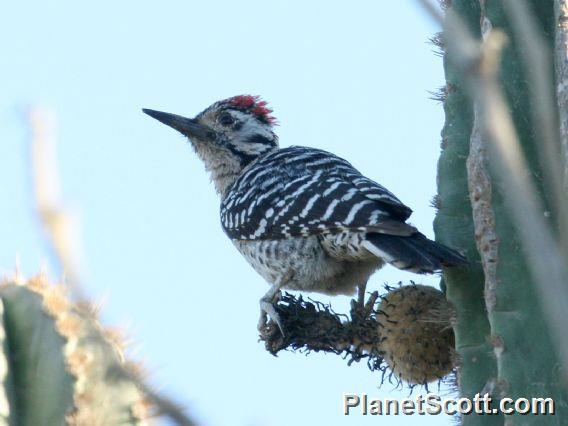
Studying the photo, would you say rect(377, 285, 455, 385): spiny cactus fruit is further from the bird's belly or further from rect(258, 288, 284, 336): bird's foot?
the bird's belly

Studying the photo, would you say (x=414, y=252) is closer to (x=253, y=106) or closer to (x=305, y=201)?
(x=305, y=201)

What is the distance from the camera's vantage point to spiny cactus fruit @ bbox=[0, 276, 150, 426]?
8.87 feet

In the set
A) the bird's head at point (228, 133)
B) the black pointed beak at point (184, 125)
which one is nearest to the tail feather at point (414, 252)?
the bird's head at point (228, 133)

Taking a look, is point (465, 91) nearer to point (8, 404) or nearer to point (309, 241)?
point (309, 241)

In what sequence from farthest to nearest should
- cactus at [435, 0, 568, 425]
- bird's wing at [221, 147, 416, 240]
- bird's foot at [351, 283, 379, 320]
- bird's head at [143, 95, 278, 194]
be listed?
bird's head at [143, 95, 278, 194]
bird's wing at [221, 147, 416, 240]
bird's foot at [351, 283, 379, 320]
cactus at [435, 0, 568, 425]

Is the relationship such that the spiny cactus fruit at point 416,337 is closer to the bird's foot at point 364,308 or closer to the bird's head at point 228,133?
the bird's foot at point 364,308

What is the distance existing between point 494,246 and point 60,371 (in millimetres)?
1762

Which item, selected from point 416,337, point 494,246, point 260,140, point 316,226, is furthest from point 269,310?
point 260,140

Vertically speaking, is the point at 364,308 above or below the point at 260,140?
below

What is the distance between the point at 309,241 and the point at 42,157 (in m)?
4.18

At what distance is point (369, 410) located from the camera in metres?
4.00

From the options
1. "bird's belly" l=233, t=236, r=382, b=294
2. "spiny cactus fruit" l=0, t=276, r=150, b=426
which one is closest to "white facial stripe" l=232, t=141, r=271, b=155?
"bird's belly" l=233, t=236, r=382, b=294

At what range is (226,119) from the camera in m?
8.62

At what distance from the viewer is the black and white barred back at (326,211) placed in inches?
201
